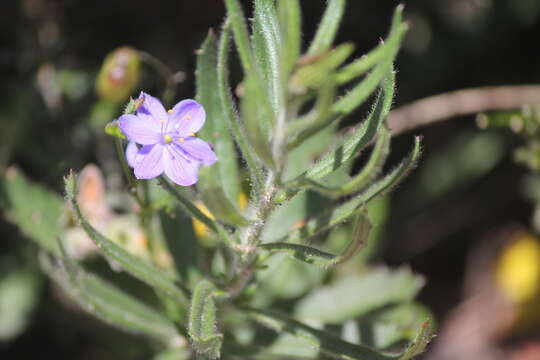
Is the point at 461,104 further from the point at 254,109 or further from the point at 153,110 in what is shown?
the point at 254,109

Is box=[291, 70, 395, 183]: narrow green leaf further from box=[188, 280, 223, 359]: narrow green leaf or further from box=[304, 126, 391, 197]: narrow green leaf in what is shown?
→ box=[188, 280, 223, 359]: narrow green leaf

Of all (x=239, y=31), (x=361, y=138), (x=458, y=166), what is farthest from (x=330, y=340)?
(x=458, y=166)

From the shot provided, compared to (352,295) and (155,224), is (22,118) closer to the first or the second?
(155,224)

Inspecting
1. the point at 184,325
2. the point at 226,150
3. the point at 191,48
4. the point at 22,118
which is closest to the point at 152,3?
→ the point at 191,48

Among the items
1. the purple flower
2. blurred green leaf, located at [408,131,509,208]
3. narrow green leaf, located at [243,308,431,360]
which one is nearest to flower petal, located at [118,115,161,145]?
the purple flower

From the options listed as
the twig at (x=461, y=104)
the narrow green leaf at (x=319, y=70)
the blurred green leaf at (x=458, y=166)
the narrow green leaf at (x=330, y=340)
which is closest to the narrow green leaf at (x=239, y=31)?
the narrow green leaf at (x=319, y=70)
